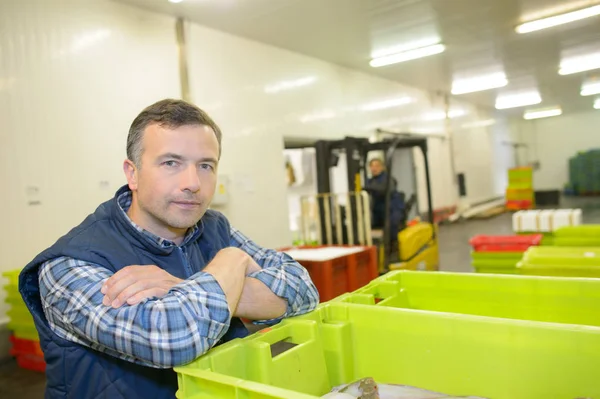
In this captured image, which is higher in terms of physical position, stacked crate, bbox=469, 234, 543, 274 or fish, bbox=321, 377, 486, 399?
fish, bbox=321, 377, 486, 399

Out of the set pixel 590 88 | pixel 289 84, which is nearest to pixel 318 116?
pixel 289 84

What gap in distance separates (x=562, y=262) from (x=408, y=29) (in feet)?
20.0

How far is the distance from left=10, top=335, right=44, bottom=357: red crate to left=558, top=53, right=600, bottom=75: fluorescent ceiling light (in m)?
13.0

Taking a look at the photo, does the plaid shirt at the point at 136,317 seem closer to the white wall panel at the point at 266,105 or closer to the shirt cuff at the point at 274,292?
the shirt cuff at the point at 274,292

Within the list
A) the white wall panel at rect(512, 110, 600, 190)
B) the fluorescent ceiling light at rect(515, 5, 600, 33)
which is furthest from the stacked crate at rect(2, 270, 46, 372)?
the white wall panel at rect(512, 110, 600, 190)

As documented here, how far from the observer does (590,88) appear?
1634 centimetres

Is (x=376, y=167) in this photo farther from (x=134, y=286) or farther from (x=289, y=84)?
(x=134, y=286)

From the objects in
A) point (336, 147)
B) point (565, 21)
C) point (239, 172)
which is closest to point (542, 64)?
point (565, 21)

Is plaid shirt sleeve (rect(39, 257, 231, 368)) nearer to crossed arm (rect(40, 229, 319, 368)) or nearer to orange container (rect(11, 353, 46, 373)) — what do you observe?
crossed arm (rect(40, 229, 319, 368))

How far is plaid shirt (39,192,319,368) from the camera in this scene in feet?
3.90

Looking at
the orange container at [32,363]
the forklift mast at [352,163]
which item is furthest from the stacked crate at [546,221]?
the orange container at [32,363]

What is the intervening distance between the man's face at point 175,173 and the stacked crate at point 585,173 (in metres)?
24.3

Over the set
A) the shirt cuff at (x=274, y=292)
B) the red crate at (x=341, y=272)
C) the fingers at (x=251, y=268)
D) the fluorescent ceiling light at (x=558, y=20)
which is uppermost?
the fluorescent ceiling light at (x=558, y=20)

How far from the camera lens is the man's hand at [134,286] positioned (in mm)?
1279
